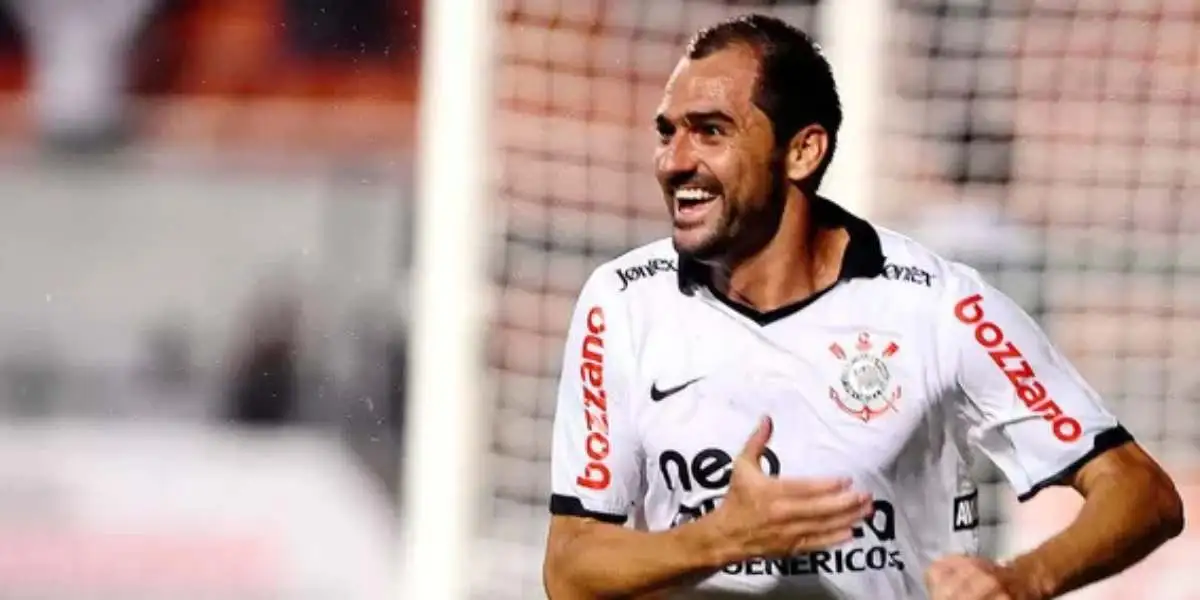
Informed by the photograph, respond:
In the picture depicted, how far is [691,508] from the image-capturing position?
1.62 m

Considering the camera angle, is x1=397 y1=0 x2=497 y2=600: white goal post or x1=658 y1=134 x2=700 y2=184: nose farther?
x1=397 y1=0 x2=497 y2=600: white goal post

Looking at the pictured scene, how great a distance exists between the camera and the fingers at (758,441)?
1.59 metres

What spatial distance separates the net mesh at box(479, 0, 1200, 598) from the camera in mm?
1827

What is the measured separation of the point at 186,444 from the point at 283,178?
1.01 feet

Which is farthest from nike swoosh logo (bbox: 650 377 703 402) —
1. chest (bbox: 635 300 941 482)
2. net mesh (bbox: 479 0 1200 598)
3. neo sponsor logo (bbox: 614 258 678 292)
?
net mesh (bbox: 479 0 1200 598)

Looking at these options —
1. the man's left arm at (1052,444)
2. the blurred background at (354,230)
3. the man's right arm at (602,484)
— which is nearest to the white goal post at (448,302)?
the blurred background at (354,230)

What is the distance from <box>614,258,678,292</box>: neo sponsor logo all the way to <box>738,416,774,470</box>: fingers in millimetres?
165

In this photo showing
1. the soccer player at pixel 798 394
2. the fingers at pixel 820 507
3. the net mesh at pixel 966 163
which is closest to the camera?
the fingers at pixel 820 507

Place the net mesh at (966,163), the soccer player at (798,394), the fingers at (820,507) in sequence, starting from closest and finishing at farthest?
the fingers at (820,507), the soccer player at (798,394), the net mesh at (966,163)

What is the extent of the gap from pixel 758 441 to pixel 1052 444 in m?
0.26

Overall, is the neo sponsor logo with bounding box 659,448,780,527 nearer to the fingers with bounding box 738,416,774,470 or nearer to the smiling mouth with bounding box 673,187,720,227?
the fingers with bounding box 738,416,774,470

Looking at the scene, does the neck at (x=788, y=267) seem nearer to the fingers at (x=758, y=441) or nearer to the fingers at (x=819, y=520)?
the fingers at (x=758, y=441)

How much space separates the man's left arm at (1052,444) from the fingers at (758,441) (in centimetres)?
17

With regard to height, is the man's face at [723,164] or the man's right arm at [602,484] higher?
the man's face at [723,164]
